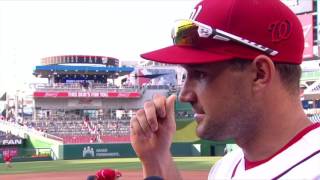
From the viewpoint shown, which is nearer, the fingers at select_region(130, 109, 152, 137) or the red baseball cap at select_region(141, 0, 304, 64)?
the red baseball cap at select_region(141, 0, 304, 64)

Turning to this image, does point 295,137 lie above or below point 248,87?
below

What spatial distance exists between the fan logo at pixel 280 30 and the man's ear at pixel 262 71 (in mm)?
91

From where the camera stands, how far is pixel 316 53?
190ft

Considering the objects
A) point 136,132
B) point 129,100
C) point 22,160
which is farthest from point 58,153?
point 136,132

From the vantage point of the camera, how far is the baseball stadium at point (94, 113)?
128ft

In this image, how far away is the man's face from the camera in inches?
76.9

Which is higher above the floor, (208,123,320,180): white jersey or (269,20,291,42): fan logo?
(269,20,291,42): fan logo

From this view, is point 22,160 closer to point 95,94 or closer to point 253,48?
point 95,94

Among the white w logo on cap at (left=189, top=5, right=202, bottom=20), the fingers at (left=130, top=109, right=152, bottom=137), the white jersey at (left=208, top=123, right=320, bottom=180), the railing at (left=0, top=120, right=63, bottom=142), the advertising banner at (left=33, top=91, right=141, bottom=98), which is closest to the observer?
the white jersey at (left=208, top=123, right=320, bottom=180)

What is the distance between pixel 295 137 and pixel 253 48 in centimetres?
37

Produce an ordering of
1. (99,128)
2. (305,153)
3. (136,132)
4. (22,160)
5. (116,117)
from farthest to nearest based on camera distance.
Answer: (116,117) → (99,128) → (22,160) → (136,132) → (305,153)

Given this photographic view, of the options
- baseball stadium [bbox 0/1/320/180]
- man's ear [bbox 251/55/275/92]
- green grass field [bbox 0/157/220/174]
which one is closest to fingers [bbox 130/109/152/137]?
man's ear [bbox 251/55/275/92]

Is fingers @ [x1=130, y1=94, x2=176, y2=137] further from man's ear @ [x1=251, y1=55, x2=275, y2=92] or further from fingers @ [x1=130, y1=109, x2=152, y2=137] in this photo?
man's ear @ [x1=251, y1=55, x2=275, y2=92]

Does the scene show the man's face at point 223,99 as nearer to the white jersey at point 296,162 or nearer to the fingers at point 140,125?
the white jersey at point 296,162
